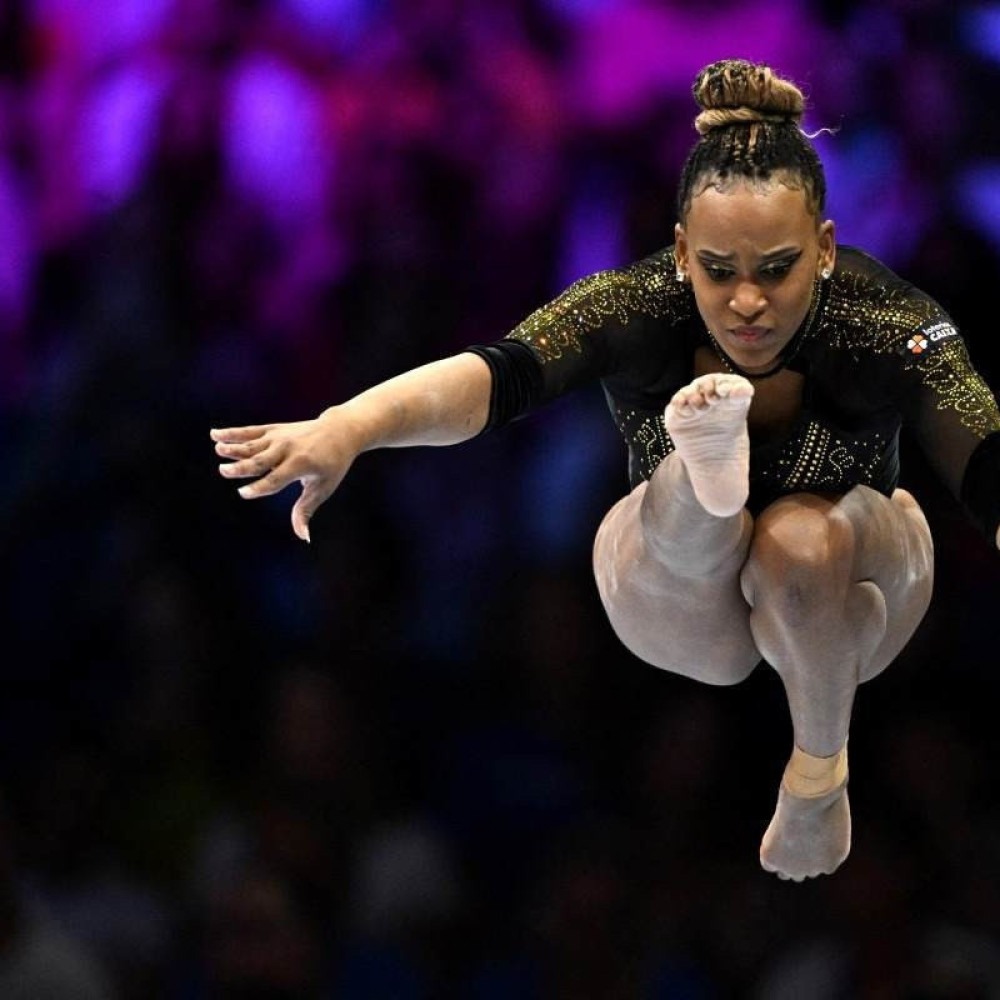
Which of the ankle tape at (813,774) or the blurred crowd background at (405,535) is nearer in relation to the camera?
the ankle tape at (813,774)

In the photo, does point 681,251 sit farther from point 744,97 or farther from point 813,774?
point 813,774

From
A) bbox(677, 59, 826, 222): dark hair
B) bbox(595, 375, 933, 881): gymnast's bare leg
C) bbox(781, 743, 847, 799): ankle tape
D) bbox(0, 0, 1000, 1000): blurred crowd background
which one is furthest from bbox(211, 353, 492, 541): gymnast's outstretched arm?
bbox(0, 0, 1000, 1000): blurred crowd background

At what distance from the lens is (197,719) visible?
5.61 metres

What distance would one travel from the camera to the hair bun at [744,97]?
3.25 meters

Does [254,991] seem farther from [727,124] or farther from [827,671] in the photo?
[727,124]

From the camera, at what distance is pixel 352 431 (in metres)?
3.04

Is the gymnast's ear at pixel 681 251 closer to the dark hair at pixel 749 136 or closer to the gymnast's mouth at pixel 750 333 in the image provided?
the dark hair at pixel 749 136

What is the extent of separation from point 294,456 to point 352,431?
0.48 feet

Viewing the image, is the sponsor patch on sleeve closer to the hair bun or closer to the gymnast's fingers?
the hair bun

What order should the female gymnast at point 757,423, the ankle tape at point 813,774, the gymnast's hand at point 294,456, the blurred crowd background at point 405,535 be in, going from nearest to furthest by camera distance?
the gymnast's hand at point 294,456, the female gymnast at point 757,423, the ankle tape at point 813,774, the blurred crowd background at point 405,535

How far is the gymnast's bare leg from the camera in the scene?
3299 mm

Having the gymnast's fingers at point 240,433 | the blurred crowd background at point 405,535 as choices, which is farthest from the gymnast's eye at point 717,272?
the blurred crowd background at point 405,535

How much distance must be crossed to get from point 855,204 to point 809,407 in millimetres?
2240

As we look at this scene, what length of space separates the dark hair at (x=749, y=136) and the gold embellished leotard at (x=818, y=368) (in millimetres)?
223
